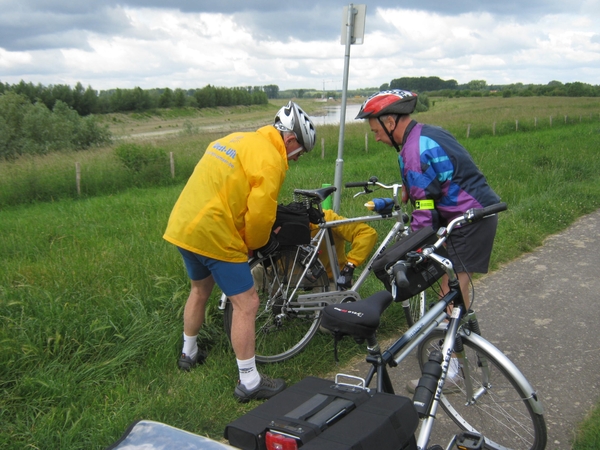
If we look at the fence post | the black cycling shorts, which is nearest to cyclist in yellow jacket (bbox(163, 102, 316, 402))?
the black cycling shorts

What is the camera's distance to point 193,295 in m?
3.89

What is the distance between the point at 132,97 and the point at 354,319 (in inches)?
3072

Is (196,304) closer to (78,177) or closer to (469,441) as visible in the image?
(469,441)

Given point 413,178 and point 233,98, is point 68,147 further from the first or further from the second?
point 233,98

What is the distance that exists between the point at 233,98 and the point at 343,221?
307 feet

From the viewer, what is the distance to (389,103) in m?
3.47

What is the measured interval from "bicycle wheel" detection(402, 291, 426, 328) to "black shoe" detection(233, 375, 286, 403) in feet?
3.96

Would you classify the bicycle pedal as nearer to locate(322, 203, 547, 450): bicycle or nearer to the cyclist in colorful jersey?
locate(322, 203, 547, 450): bicycle

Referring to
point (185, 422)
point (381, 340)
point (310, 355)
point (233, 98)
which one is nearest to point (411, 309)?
point (381, 340)

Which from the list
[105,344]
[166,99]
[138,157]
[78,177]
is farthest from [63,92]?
[105,344]

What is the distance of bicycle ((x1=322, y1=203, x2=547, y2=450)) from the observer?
7.68 feet

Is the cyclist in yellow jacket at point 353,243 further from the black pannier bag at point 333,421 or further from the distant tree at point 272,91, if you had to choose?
the distant tree at point 272,91

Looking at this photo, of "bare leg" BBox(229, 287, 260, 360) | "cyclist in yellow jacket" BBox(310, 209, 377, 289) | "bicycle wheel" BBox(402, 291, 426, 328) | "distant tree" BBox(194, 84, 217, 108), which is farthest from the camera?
"distant tree" BBox(194, 84, 217, 108)

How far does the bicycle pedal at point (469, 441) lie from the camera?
242 centimetres
